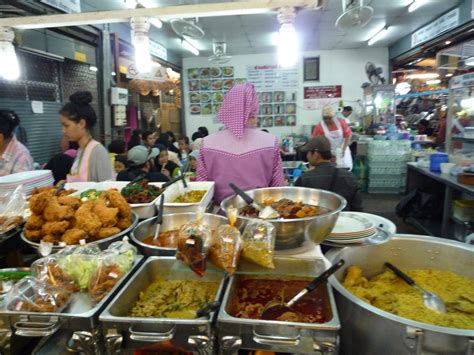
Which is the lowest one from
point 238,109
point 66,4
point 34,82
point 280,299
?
point 280,299

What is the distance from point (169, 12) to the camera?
1.87 metres

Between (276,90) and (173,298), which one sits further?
(276,90)

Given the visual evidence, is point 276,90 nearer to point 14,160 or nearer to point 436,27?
point 436,27

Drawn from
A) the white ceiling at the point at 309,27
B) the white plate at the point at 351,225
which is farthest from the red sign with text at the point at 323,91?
the white plate at the point at 351,225

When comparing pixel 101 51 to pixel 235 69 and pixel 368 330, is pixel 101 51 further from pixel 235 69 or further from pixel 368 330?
pixel 368 330

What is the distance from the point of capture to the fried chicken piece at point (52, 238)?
4.69 feet

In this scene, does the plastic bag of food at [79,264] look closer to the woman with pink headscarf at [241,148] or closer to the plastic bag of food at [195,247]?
the plastic bag of food at [195,247]

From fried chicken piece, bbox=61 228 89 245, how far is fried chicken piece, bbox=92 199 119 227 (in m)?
0.10

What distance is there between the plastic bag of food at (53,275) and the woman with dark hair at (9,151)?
189 cm

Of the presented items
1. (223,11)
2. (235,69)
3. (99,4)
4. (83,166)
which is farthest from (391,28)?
(83,166)

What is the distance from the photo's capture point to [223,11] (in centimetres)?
180

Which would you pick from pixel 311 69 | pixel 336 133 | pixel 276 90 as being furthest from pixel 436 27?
pixel 276 90

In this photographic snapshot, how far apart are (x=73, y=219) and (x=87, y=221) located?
4.5 inches

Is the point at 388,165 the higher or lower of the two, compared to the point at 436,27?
lower
